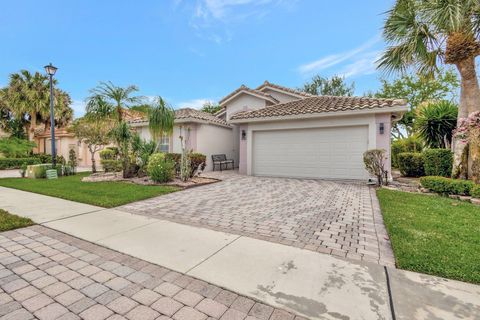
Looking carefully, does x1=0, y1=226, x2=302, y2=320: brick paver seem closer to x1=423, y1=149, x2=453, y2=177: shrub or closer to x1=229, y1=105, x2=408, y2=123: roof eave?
x1=229, y1=105, x2=408, y2=123: roof eave

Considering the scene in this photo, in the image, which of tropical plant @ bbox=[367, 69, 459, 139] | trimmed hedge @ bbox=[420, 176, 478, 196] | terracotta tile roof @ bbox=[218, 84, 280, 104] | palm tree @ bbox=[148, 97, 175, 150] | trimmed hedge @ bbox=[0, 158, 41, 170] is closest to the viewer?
trimmed hedge @ bbox=[420, 176, 478, 196]

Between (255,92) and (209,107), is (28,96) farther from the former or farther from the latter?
(255,92)

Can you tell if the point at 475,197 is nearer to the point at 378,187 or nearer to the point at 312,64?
the point at 378,187

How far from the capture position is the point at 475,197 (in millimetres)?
6219

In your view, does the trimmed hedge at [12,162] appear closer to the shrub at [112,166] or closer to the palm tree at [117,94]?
the shrub at [112,166]

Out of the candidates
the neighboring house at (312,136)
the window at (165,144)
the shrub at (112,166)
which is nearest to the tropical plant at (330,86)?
the neighboring house at (312,136)

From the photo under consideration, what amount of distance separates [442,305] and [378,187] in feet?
23.3

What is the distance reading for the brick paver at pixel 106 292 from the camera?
6.32ft

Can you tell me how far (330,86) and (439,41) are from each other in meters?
21.8

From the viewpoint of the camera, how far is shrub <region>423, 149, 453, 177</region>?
8.27m

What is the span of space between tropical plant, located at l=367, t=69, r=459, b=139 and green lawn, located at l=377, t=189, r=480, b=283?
66.4 ft

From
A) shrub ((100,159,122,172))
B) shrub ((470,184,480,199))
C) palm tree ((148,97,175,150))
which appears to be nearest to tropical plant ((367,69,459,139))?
shrub ((470,184,480,199))

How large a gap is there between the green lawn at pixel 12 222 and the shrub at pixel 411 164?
1396 centimetres

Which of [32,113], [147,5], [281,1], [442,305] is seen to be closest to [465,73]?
[281,1]
